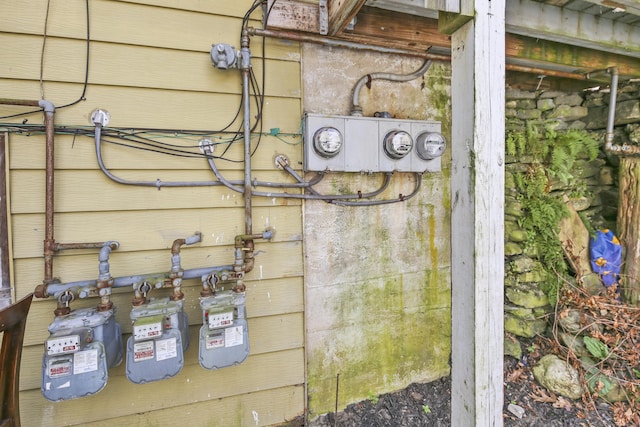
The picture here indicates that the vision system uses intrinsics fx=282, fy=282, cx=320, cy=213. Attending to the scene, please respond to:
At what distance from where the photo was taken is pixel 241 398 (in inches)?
65.1

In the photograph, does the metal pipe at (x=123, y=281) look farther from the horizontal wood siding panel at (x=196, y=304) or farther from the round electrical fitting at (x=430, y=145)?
the round electrical fitting at (x=430, y=145)

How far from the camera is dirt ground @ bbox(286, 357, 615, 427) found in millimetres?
1805

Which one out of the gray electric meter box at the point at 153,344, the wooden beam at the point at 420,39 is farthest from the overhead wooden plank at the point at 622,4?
the gray electric meter box at the point at 153,344

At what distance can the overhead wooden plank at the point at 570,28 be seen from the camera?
5.81 ft

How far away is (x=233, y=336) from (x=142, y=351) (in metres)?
0.39

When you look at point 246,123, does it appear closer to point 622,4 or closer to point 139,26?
point 139,26

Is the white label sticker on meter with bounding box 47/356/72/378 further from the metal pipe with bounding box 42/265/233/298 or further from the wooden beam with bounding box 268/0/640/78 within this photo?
the wooden beam with bounding box 268/0/640/78

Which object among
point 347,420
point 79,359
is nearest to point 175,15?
point 79,359

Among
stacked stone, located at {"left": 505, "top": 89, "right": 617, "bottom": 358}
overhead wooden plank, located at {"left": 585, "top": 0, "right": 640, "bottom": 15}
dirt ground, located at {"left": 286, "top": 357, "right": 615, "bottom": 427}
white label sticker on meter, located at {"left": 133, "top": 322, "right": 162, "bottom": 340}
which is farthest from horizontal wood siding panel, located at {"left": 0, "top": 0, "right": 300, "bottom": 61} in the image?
dirt ground, located at {"left": 286, "top": 357, "right": 615, "bottom": 427}

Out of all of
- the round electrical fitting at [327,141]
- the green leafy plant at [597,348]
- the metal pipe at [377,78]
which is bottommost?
the green leafy plant at [597,348]

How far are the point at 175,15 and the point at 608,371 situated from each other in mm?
3564

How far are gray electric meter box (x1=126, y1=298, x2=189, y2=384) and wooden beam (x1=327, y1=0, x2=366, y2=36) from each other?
1.70 m

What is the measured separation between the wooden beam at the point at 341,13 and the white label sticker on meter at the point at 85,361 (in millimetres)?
1957

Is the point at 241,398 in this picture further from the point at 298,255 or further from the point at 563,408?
the point at 563,408
